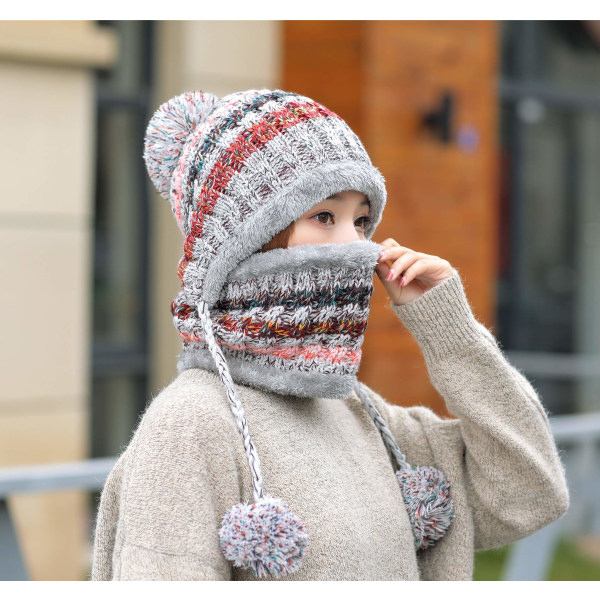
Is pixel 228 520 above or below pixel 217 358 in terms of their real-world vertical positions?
below

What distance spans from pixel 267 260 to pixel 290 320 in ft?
0.35

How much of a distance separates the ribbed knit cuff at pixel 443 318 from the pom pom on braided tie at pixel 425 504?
238mm

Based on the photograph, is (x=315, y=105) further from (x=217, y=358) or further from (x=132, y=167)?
(x=132, y=167)

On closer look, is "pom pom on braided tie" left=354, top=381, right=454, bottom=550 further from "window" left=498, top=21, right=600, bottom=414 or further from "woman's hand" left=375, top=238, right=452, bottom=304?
"window" left=498, top=21, right=600, bottom=414

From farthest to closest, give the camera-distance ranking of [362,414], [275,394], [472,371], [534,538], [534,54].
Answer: [534,54] → [534,538] → [362,414] → [472,371] → [275,394]

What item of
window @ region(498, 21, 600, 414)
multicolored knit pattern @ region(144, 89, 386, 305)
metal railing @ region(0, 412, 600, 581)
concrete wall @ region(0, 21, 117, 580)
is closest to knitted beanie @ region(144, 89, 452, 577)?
multicolored knit pattern @ region(144, 89, 386, 305)

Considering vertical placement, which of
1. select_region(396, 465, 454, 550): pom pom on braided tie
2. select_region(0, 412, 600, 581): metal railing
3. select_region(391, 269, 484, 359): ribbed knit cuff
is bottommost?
select_region(0, 412, 600, 581): metal railing

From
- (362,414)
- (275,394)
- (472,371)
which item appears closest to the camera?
(275,394)

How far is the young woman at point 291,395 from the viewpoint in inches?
54.8

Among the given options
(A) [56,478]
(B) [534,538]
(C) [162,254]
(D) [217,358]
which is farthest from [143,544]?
(C) [162,254]

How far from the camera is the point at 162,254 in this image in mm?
5082

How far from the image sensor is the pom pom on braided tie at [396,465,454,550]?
169 cm

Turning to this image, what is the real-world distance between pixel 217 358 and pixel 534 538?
2.22 metres

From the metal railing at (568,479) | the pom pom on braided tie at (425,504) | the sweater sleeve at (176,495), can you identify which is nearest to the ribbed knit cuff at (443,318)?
the pom pom on braided tie at (425,504)
